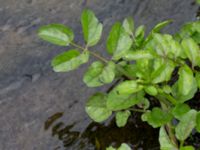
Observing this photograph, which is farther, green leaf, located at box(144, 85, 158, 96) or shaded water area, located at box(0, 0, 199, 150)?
shaded water area, located at box(0, 0, 199, 150)

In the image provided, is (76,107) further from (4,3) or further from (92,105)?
(4,3)

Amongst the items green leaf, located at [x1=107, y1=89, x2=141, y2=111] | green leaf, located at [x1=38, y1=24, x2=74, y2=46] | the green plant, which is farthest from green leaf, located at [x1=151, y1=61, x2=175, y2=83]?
green leaf, located at [x1=38, y1=24, x2=74, y2=46]

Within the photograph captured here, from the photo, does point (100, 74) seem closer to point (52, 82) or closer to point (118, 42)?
point (118, 42)

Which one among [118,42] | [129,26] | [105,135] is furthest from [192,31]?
[105,135]

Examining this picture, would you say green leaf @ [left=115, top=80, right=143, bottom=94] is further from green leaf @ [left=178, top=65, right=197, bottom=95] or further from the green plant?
green leaf @ [left=178, top=65, right=197, bottom=95]

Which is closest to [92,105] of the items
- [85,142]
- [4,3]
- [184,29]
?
[85,142]

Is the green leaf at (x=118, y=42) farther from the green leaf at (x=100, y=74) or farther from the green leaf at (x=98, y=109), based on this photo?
the green leaf at (x=98, y=109)

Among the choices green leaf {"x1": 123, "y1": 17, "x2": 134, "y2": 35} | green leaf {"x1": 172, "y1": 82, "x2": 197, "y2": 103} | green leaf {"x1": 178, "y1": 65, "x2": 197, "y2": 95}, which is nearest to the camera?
green leaf {"x1": 178, "y1": 65, "x2": 197, "y2": 95}

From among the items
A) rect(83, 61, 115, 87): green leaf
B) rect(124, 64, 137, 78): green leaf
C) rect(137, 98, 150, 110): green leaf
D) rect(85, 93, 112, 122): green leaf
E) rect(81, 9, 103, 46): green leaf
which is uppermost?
rect(81, 9, 103, 46): green leaf

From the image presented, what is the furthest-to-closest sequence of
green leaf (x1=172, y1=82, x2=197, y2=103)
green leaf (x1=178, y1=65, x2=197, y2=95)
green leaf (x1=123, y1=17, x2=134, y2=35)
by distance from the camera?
1. green leaf (x1=123, y1=17, x2=134, y2=35)
2. green leaf (x1=172, y1=82, x2=197, y2=103)
3. green leaf (x1=178, y1=65, x2=197, y2=95)

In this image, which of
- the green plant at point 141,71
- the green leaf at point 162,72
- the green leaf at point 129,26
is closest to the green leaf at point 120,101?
the green plant at point 141,71
